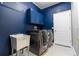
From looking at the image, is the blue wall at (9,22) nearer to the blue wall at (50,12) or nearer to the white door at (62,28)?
the blue wall at (50,12)

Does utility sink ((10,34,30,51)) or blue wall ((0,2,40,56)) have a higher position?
blue wall ((0,2,40,56))

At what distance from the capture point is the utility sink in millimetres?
1081

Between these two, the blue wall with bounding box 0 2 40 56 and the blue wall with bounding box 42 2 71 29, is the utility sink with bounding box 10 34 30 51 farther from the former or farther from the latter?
the blue wall with bounding box 42 2 71 29

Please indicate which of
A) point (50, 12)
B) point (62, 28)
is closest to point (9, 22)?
point (50, 12)

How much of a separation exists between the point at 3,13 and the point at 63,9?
1.03 metres

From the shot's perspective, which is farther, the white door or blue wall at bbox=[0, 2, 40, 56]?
the white door

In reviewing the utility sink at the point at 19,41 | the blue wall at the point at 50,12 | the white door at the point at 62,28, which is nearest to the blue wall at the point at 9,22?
the utility sink at the point at 19,41

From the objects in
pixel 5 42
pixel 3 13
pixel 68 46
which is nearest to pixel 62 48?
pixel 68 46

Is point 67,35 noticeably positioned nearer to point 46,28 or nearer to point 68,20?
point 68,20

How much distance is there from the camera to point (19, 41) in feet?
3.62

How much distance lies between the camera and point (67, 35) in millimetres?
1219

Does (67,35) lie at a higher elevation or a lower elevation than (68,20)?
lower

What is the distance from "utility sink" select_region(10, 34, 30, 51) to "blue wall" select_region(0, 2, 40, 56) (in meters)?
0.07

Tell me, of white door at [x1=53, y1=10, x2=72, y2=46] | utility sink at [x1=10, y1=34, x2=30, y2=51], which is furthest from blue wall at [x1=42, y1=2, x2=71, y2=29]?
utility sink at [x1=10, y1=34, x2=30, y2=51]
